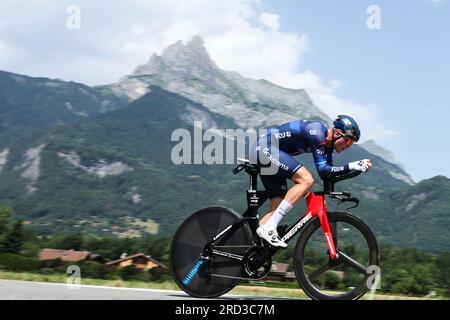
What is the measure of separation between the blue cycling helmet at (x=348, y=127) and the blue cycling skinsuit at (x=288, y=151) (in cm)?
17

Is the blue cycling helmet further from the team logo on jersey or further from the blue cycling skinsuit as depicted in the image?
the team logo on jersey

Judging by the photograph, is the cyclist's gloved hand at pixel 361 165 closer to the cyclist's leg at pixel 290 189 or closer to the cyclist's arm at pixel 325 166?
the cyclist's arm at pixel 325 166

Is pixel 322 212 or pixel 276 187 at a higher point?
pixel 276 187

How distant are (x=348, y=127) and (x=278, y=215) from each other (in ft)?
4.17

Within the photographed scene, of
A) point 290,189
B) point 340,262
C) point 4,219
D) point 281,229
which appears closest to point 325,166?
point 290,189

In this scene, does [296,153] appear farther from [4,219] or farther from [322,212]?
[4,219]

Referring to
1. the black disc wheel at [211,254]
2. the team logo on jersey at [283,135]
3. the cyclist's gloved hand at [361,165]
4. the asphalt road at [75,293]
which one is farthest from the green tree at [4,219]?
the cyclist's gloved hand at [361,165]

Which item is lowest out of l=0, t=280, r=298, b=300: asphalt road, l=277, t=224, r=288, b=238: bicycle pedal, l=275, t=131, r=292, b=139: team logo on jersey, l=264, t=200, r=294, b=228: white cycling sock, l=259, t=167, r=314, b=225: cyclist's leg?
l=0, t=280, r=298, b=300: asphalt road

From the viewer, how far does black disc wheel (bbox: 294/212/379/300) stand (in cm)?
584

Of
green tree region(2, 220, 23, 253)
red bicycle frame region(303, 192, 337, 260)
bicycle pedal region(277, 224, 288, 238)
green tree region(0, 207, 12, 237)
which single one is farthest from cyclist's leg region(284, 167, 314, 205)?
green tree region(0, 207, 12, 237)

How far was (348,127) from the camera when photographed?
6031 millimetres

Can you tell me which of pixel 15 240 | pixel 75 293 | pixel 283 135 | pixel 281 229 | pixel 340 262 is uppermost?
pixel 283 135

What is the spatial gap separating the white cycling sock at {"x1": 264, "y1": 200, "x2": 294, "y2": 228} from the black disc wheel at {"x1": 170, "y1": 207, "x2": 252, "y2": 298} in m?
0.40
